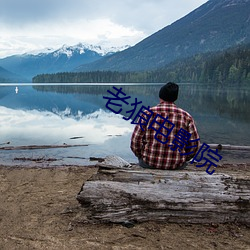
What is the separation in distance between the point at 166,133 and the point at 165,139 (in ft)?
0.38

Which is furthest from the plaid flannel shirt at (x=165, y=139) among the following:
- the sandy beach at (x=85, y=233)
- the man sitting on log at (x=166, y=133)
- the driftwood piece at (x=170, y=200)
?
the sandy beach at (x=85, y=233)

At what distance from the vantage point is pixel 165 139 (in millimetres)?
5625

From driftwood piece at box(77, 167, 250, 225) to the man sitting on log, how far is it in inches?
18.6

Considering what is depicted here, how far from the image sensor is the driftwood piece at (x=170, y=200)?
5.43m

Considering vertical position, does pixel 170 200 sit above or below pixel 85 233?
above

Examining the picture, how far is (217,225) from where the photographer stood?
5.43m

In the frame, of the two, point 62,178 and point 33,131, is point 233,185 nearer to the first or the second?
point 62,178

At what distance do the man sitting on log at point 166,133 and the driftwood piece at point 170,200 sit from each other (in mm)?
473

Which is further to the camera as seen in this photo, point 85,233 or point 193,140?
point 193,140

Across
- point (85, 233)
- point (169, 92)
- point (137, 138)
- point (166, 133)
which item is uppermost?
point (169, 92)

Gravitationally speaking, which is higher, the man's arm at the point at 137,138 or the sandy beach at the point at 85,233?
the man's arm at the point at 137,138

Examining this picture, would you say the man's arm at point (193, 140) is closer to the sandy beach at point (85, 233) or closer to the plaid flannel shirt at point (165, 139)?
the plaid flannel shirt at point (165, 139)

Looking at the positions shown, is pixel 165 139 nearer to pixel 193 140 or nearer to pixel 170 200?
pixel 193 140

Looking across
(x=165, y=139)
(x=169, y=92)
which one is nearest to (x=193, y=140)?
(x=165, y=139)
